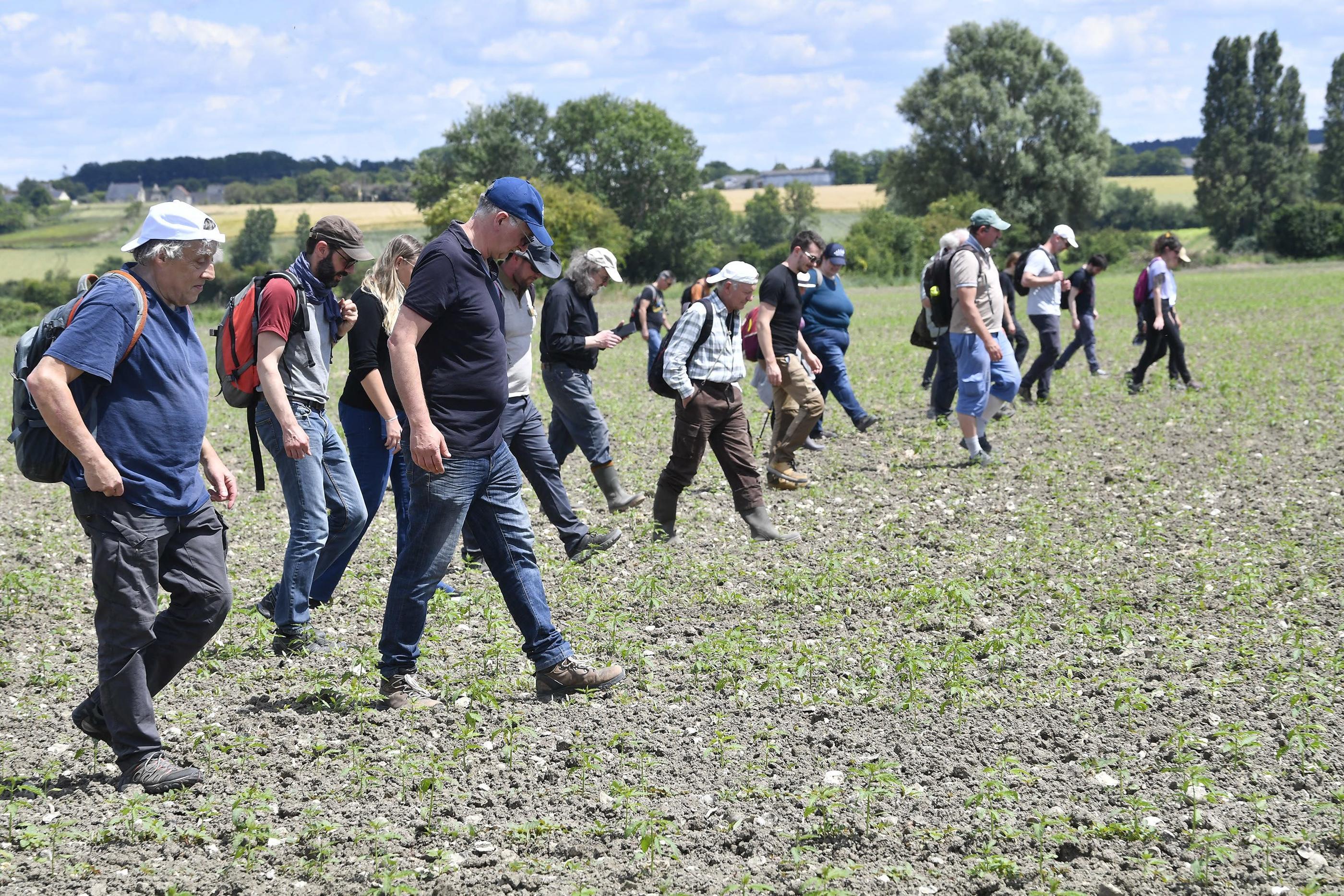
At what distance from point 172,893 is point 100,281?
7.26 ft

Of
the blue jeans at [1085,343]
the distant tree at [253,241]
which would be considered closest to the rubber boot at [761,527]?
the blue jeans at [1085,343]

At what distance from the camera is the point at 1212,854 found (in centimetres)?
399

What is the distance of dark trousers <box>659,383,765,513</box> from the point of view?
8602mm

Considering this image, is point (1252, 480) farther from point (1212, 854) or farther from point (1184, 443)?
point (1212, 854)

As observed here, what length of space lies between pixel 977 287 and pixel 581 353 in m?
3.74

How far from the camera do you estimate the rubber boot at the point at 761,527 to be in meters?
8.68

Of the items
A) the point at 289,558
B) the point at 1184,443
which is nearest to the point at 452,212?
the point at 1184,443

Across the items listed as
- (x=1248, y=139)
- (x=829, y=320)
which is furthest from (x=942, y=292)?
(x=1248, y=139)

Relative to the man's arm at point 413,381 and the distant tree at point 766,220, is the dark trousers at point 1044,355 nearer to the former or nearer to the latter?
the man's arm at point 413,381

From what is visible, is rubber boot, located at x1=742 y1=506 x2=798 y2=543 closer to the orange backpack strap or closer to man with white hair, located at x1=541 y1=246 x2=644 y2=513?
man with white hair, located at x1=541 y1=246 x2=644 y2=513

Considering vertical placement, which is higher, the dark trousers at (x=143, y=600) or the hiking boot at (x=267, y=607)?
the dark trousers at (x=143, y=600)

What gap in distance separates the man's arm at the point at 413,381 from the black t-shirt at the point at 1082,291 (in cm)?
1294

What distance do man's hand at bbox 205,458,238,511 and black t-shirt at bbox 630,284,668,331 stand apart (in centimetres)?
1260

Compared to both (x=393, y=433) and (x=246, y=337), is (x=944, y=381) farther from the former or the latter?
(x=246, y=337)
